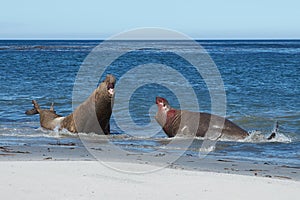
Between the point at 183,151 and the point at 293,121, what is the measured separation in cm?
650

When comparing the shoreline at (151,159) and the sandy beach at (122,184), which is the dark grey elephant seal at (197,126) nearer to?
the shoreline at (151,159)

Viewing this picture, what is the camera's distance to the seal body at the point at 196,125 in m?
12.9

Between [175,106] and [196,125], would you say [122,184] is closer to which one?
[196,125]

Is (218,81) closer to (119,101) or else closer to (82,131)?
(119,101)

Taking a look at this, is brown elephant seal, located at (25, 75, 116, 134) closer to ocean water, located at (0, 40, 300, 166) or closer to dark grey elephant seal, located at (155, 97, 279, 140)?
ocean water, located at (0, 40, 300, 166)

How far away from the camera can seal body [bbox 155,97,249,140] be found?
12.9 metres

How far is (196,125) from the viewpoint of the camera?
13.2 m

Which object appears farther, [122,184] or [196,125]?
[196,125]

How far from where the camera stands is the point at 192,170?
8438mm

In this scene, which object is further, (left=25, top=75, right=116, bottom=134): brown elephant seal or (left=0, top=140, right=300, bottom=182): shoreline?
(left=25, top=75, right=116, bottom=134): brown elephant seal

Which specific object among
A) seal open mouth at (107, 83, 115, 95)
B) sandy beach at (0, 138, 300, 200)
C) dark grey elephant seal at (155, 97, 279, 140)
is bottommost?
dark grey elephant seal at (155, 97, 279, 140)

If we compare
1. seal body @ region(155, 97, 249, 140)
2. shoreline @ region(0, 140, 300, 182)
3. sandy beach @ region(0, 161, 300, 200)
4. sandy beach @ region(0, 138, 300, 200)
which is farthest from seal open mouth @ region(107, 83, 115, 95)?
sandy beach @ region(0, 161, 300, 200)

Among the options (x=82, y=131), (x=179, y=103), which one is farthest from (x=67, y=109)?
(x=82, y=131)

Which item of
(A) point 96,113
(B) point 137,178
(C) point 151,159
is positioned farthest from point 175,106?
(B) point 137,178
